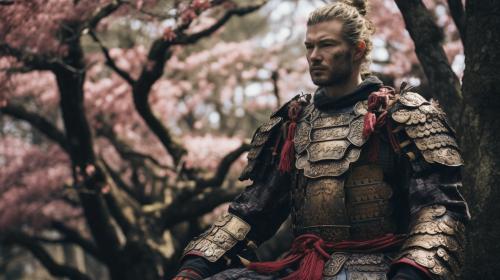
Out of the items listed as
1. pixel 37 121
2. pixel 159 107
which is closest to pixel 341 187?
pixel 37 121

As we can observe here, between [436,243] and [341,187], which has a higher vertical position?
[341,187]

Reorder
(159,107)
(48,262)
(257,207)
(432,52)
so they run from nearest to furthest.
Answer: (257,207)
(432,52)
(48,262)
(159,107)

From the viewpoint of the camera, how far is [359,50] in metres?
3.53

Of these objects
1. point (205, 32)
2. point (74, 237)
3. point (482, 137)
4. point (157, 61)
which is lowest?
point (74, 237)

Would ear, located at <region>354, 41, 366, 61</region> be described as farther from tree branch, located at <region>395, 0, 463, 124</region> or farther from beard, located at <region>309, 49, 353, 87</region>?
tree branch, located at <region>395, 0, 463, 124</region>

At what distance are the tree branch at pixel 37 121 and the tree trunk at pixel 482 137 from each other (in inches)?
247

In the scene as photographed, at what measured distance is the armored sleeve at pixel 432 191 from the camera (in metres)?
2.98

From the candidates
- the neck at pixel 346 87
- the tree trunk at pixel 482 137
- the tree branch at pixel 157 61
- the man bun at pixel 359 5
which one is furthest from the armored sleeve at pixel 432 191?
the tree branch at pixel 157 61

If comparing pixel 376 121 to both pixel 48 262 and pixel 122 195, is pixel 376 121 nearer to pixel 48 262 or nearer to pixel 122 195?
pixel 122 195

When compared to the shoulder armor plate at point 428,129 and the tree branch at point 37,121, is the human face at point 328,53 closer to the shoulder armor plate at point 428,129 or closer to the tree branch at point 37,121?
the shoulder armor plate at point 428,129

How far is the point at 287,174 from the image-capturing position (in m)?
3.74

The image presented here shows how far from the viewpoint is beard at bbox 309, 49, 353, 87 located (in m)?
3.45

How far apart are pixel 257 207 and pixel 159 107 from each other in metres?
11.2

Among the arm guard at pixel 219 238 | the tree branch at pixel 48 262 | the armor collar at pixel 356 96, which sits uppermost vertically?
the armor collar at pixel 356 96
